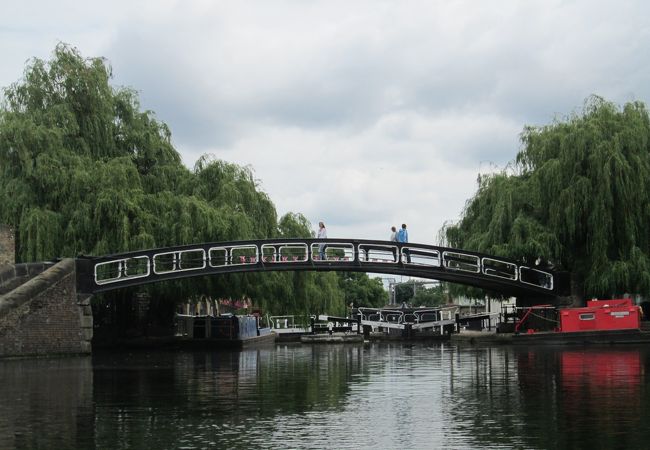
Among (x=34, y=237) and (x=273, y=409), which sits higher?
(x=34, y=237)

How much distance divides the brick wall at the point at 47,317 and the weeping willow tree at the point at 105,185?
220 centimetres

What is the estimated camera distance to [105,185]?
3438cm

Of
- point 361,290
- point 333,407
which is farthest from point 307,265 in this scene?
point 361,290

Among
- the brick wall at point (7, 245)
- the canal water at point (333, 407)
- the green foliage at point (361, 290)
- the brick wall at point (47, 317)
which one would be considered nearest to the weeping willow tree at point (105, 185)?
the brick wall at point (7, 245)

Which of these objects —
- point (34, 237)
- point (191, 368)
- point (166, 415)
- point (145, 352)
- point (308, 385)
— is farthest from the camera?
point (145, 352)

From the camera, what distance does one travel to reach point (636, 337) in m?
34.4

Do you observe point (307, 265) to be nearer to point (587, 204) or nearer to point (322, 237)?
point (322, 237)

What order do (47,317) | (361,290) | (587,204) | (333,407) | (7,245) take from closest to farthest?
(333,407) → (47,317) → (7,245) → (587,204) → (361,290)

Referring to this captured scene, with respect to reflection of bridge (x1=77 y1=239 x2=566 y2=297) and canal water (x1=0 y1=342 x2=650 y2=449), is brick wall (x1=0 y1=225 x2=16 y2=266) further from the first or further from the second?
canal water (x1=0 y1=342 x2=650 y2=449)

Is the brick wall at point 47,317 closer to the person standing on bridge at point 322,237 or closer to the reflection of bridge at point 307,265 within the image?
the reflection of bridge at point 307,265

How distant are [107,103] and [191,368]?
15.3 meters

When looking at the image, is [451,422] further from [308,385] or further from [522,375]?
[522,375]

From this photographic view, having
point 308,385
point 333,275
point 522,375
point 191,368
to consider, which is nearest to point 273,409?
point 308,385

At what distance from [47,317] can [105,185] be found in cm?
559
